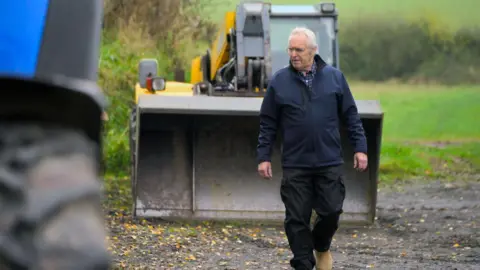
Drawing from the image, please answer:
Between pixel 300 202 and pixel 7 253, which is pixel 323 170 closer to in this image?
pixel 300 202

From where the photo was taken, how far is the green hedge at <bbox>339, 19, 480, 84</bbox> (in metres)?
16.8

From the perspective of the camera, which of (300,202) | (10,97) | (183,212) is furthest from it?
(183,212)

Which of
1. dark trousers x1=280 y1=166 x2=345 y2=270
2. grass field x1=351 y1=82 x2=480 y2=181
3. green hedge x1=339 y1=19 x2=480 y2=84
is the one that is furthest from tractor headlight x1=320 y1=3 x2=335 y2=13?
dark trousers x1=280 y1=166 x2=345 y2=270

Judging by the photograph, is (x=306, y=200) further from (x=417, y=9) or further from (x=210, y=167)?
(x=417, y=9)

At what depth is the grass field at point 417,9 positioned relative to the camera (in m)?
15.8

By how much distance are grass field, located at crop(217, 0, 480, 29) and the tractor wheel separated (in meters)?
14.0

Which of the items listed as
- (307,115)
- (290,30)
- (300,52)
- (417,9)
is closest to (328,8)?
(290,30)

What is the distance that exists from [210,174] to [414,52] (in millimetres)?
8877

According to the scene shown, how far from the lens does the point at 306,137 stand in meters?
6.28

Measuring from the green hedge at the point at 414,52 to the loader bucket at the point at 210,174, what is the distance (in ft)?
21.1

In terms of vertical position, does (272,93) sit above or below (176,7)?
below

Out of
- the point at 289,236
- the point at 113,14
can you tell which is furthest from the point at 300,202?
the point at 113,14

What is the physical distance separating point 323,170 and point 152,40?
14.2 meters

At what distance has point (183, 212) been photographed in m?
9.80
